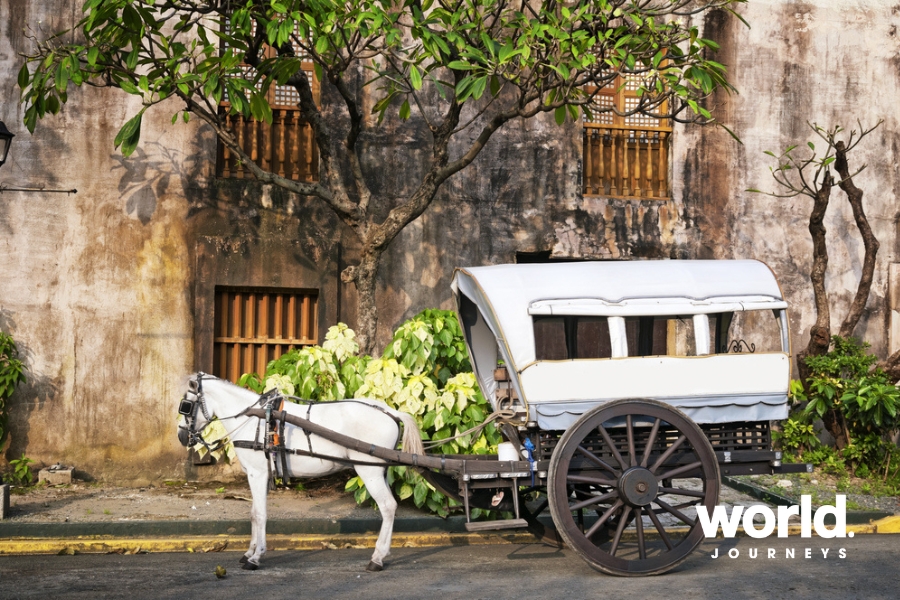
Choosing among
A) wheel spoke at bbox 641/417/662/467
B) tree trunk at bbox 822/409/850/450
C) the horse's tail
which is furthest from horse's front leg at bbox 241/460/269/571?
tree trunk at bbox 822/409/850/450

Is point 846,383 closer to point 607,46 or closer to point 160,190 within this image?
point 607,46

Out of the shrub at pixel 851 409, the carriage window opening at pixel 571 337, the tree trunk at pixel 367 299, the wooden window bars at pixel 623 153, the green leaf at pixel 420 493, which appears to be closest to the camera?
the carriage window opening at pixel 571 337

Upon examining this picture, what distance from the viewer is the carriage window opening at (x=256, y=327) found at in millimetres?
10742

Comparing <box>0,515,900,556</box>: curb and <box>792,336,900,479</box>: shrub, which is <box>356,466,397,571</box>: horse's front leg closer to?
<box>0,515,900,556</box>: curb

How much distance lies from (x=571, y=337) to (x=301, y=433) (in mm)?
2290

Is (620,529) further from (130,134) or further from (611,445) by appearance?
(130,134)

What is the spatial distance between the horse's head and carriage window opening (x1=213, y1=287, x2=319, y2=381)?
385 centimetres

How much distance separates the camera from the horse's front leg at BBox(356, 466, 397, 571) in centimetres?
666

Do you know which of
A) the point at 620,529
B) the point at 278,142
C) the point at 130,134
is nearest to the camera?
the point at 620,529

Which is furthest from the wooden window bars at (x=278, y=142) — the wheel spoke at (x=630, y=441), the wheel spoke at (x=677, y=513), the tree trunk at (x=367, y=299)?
the wheel spoke at (x=677, y=513)

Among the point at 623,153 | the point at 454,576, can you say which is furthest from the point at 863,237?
the point at 454,576

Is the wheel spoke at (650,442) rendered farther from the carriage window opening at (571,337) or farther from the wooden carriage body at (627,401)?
the carriage window opening at (571,337)

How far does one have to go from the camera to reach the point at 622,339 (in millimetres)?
6508

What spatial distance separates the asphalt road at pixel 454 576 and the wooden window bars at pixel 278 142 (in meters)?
4.98
